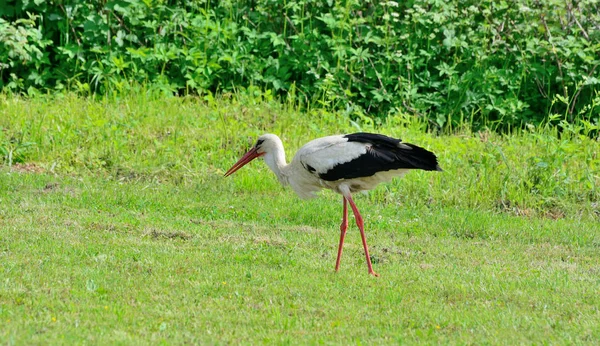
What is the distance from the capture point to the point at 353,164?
750cm

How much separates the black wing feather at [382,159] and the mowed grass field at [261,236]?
2.46ft

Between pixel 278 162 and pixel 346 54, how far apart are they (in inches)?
190

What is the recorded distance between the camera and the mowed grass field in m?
5.87

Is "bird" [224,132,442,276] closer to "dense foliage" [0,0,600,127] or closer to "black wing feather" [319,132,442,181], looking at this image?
"black wing feather" [319,132,442,181]

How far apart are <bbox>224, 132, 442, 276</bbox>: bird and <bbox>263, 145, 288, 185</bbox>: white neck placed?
12 mm

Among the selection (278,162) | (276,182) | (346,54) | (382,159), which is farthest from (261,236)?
(346,54)

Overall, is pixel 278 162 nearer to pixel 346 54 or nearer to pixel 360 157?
pixel 360 157

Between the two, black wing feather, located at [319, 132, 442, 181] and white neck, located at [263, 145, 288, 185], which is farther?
white neck, located at [263, 145, 288, 185]

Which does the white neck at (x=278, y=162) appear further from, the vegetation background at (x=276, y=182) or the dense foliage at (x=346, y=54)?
the dense foliage at (x=346, y=54)

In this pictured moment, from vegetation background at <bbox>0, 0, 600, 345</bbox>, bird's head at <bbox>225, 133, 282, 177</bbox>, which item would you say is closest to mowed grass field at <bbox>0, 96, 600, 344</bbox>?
vegetation background at <bbox>0, 0, 600, 345</bbox>

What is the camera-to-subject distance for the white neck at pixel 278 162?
8.02 m

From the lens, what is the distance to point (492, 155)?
10.2 m

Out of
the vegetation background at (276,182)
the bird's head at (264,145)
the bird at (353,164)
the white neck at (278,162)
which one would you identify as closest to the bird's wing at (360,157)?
the bird at (353,164)

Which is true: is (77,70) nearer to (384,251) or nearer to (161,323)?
(384,251)
